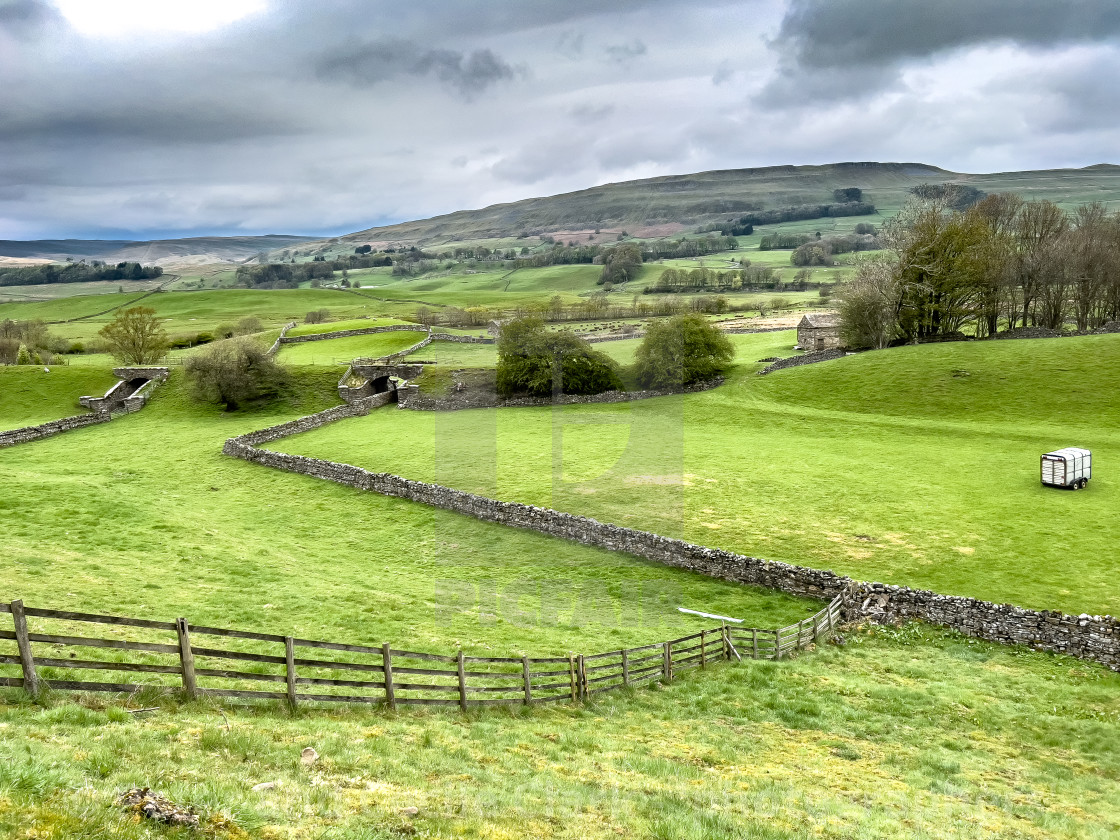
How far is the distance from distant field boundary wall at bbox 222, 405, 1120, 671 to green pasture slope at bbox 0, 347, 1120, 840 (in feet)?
2.06

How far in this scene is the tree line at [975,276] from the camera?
64562 mm

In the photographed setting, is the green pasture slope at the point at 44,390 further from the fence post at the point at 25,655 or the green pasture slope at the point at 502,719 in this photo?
the fence post at the point at 25,655

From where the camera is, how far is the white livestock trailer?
3172 cm

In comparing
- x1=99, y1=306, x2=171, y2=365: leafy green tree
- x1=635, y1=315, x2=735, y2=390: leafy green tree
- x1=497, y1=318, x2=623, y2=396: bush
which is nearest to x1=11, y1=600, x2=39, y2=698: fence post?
x1=497, y1=318, x2=623, y2=396: bush

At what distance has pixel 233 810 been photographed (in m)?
7.89

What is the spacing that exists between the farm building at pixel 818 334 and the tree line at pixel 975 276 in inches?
125

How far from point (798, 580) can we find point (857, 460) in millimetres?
17233

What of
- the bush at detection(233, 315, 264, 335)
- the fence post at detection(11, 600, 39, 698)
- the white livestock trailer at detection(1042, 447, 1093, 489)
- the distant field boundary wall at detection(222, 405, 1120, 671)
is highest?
the bush at detection(233, 315, 264, 335)

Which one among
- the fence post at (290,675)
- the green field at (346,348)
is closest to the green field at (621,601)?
the fence post at (290,675)

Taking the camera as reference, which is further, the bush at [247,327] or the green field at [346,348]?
the bush at [247,327]

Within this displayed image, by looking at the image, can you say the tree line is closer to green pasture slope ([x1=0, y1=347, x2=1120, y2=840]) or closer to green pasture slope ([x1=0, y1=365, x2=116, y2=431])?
green pasture slope ([x1=0, y1=347, x2=1120, y2=840])

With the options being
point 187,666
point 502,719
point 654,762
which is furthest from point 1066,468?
point 187,666

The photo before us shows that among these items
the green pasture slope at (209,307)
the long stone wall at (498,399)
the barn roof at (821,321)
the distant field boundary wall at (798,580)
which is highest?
the green pasture slope at (209,307)

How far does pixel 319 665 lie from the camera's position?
12.0m
